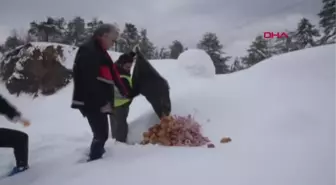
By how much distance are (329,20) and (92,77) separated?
44.8ft

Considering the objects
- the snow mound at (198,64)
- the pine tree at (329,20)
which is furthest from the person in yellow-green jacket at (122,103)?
the pine tree at (329,20)

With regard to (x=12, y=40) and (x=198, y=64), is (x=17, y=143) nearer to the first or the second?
(x=198, y=64)

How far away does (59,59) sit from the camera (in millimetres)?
10266

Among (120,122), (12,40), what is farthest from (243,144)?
(12,40)

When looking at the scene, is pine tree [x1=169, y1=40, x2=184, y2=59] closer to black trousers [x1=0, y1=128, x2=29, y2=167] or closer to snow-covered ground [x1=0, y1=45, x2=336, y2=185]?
snow-covered ground [x1=0, y1=45, x2=336, y2=185]

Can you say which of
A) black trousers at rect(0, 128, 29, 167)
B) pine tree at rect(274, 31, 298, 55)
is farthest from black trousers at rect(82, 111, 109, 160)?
pine tree at rect(274, 31, 298, 55)

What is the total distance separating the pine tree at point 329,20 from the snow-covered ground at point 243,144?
378 inches

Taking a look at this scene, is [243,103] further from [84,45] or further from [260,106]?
[84,45]

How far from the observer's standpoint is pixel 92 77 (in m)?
2.30

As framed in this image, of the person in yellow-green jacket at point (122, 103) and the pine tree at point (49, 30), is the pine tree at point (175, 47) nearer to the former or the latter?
the pine tree at point (49, 30)

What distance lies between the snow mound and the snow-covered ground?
1.57 meters

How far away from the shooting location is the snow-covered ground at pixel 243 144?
1861mm

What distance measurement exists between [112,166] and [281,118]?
5.17 feet

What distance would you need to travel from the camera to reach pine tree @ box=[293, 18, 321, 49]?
18016 millimetres
